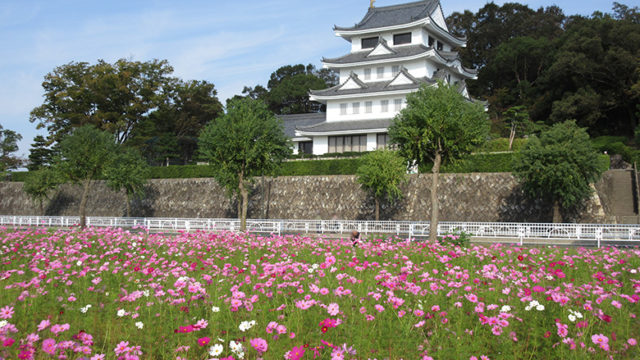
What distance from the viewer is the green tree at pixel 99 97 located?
49750 mm

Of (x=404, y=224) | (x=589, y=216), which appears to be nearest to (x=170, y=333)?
(x=404, y=224)

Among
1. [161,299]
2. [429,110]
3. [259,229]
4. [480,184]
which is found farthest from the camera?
[480,184]

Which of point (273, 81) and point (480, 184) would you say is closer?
point (480, 184)

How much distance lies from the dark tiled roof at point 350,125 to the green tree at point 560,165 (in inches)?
680

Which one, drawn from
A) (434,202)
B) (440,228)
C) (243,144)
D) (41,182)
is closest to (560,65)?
(440,228)

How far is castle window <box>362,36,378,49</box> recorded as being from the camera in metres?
49.4

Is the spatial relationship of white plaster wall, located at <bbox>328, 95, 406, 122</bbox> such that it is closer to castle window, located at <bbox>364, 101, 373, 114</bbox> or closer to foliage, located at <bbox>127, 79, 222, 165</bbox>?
castle window, located at <bbox>364, 101, 373, 114</bbox>

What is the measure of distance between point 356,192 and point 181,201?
16.5 metres

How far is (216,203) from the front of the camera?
1534 inches

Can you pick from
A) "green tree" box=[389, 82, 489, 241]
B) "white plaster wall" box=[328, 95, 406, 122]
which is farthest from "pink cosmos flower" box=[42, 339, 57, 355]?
"white plaster wall" box=[328, 95, 406, 122]

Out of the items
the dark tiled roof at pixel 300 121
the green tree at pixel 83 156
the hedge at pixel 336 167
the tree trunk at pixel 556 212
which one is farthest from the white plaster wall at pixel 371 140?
the green tree at pixel 83 156

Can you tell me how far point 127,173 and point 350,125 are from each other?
68.2 ft

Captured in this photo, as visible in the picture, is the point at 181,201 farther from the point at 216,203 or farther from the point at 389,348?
the point at 389,348

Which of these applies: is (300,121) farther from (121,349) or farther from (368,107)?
(121,349)
